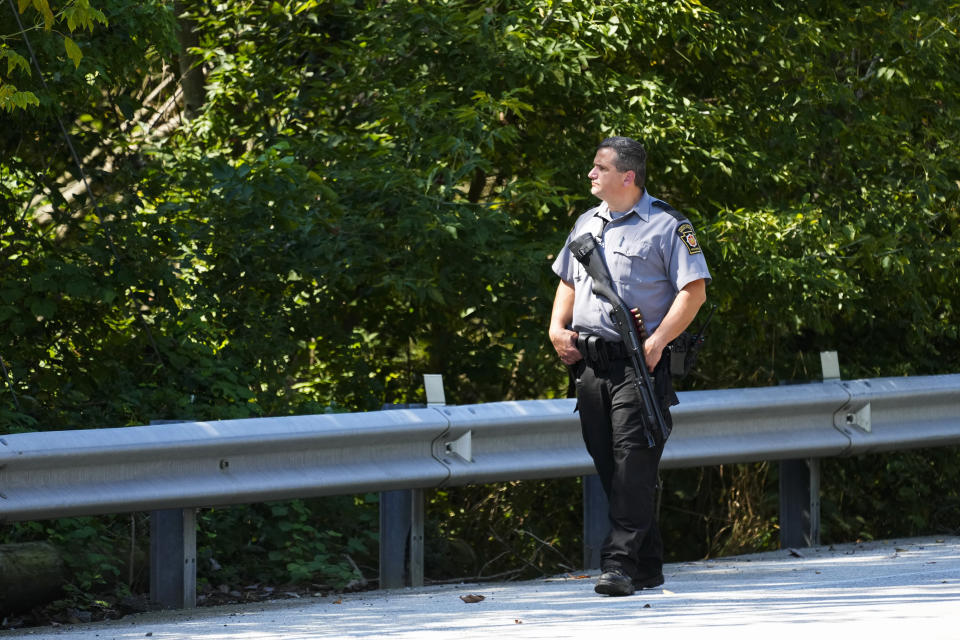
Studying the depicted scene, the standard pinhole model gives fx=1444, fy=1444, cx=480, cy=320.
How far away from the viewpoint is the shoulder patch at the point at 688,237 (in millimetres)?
5660

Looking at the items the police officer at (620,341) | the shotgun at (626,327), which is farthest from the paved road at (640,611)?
the shotgun at (626,327)

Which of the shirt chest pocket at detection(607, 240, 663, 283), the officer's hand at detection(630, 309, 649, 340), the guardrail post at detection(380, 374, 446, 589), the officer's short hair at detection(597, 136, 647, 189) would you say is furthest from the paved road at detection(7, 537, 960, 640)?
the officer's short hair at detection(597, 136, 647, 189)

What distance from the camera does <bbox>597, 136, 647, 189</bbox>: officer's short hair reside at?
574 cm

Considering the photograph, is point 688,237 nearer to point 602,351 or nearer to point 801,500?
point 602,351

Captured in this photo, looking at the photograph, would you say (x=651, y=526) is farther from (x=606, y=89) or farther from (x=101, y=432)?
(x=606, y=89)

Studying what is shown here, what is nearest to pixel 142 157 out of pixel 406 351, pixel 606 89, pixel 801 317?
pixel 406 351

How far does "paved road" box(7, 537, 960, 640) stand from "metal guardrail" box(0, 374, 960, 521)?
0.46 meters

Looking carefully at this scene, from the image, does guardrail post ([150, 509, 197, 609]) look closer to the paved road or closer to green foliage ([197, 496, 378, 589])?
the paved road

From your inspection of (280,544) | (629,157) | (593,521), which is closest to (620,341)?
(629,157)

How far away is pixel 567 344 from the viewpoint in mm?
5812

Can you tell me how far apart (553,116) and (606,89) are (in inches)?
27.3

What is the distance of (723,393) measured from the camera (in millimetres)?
6762

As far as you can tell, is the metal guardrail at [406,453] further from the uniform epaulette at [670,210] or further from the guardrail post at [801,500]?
the uniform epaulette at [670,210]

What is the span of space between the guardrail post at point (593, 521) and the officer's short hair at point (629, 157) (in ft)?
4.90
